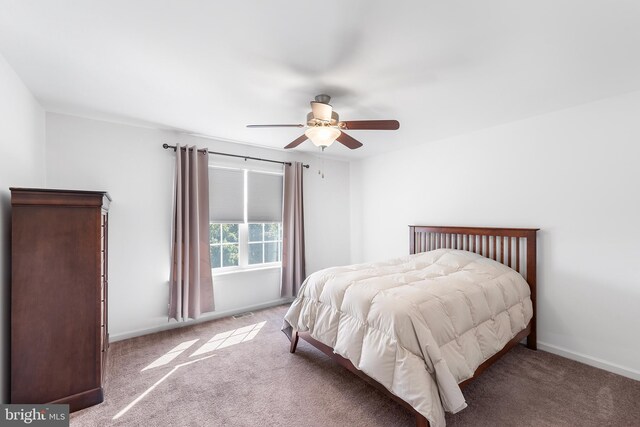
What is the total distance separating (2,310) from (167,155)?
213cm

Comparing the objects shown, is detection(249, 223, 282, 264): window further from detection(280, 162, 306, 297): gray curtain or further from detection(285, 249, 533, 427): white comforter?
detection(285, 249, 533, 427): white comforter

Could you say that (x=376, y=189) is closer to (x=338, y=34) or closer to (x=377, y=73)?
(x=377, y=73)

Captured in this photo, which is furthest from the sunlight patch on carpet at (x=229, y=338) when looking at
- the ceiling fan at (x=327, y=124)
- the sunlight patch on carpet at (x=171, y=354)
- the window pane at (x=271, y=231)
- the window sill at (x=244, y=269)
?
the ceiling fan at (x=327, y=124)

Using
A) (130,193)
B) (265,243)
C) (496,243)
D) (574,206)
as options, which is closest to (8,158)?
(130,193)

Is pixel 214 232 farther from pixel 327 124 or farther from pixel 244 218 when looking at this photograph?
pixel 327 124

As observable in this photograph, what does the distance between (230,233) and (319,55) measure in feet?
9.45

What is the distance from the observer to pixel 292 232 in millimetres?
4469

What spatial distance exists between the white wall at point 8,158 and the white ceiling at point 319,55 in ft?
0.56

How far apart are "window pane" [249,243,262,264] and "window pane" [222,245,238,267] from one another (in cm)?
23

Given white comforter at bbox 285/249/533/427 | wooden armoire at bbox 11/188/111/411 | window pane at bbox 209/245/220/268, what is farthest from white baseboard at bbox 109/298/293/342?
white comforter at bbox 285/249/533/427

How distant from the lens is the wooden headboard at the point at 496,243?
300 centimetres

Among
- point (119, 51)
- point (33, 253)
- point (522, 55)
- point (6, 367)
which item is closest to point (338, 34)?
point (522, 55)

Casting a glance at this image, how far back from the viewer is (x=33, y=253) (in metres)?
1.99

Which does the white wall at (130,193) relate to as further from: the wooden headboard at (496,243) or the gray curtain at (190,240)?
the wooden headboard at (496,243)
